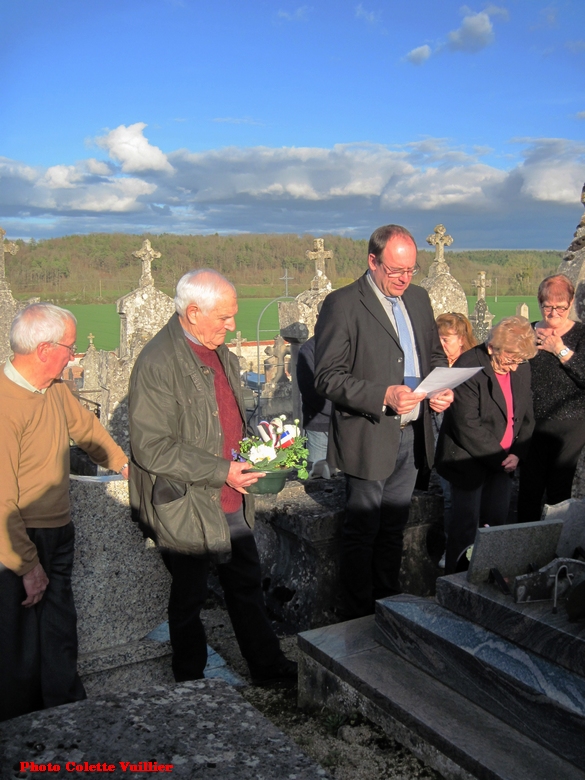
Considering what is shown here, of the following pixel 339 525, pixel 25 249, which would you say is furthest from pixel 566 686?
pixel 25 249

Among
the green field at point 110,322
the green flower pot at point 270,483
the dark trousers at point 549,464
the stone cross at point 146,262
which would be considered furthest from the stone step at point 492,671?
the green field at point 110,322

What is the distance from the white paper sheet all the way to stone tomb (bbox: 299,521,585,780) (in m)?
0.75

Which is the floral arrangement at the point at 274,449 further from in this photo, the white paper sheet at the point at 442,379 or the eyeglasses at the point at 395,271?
the eyeglasses at the point at 395,271

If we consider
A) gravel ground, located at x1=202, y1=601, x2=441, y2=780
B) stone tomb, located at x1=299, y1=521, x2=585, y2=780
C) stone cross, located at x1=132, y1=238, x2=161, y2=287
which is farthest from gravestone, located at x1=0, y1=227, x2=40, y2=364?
stone tomb, located at x1=299, y1=521, x2=585, y2=780

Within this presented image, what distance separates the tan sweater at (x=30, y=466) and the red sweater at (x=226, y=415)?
0.66 metres

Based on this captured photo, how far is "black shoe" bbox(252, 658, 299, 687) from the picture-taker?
10.7ft

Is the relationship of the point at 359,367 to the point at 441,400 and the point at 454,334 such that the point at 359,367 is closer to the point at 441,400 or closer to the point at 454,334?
the point at 441,400

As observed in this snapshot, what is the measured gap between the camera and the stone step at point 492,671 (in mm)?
2174

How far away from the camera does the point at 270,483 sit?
3.09m

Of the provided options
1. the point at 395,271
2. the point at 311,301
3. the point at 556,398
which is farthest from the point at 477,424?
the point at 311,301

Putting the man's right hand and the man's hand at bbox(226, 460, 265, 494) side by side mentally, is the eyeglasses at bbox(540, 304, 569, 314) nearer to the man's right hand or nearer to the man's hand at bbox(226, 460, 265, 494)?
the man's right hand

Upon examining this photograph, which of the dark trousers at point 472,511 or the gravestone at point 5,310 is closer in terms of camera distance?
the dark trousers at point 472,511

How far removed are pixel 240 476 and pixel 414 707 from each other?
1137 millimetres

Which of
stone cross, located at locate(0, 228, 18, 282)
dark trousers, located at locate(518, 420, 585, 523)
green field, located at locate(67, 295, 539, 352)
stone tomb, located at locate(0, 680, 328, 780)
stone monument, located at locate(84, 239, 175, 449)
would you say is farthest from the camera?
green field, located at locate(67, 295, 539, 352)
